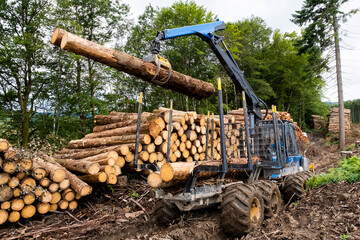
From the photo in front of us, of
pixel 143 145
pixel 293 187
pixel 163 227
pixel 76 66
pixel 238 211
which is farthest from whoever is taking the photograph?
pixel 76 66

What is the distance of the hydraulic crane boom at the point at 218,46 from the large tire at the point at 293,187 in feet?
5.17

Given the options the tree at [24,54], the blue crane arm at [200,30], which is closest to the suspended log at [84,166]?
the blue crane arm at [200,30]

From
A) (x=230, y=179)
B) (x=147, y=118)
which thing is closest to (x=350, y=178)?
(x=230, y=179)

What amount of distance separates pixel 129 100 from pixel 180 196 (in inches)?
562

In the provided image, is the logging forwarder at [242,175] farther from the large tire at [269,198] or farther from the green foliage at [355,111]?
the green foliage at [355,111]

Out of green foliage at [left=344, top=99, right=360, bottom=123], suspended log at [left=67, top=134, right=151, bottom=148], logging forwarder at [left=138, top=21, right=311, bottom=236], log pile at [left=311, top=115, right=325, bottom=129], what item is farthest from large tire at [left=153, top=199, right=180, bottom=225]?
green foliage at [left=344, top=99, right=360, bottom=123]

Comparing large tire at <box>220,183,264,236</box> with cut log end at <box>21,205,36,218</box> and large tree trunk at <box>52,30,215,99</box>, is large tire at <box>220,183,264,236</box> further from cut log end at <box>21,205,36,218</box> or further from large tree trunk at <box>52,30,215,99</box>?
cut log end at <box>21,205,36,218</box>

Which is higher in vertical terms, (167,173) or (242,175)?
(167,173)

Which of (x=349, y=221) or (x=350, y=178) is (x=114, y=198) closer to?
(x=349, y=221)

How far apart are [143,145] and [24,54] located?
31.0 feet

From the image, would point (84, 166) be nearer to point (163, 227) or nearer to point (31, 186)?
point (31, 186)

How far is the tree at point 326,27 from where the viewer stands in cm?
1445

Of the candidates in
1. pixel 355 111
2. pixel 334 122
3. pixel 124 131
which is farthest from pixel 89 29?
pixel 355 111

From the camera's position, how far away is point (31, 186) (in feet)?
15.5
